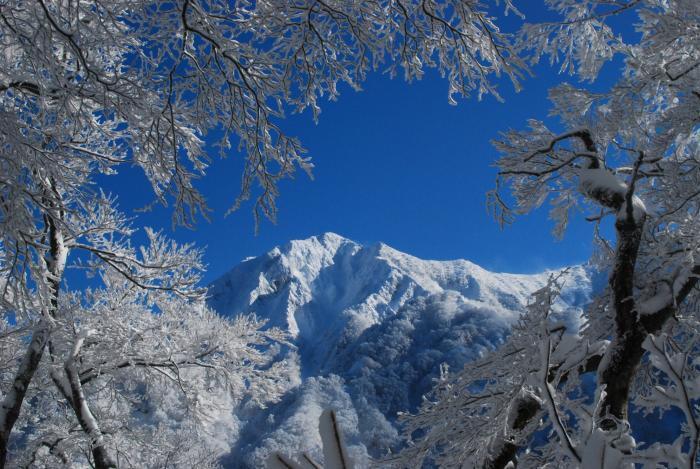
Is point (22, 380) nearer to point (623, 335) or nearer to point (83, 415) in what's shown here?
point (83, 415)

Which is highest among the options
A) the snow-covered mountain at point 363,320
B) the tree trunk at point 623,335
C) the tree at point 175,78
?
the snow-covered mountain at point 363,320

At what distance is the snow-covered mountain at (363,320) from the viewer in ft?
142

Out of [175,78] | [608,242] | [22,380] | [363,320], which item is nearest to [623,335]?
[608,242]

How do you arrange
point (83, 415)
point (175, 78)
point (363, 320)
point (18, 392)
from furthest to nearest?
point (363, 320), point (83, 415), point (18, 392), point (175, 78)

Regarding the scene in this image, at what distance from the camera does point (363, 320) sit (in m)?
77.0

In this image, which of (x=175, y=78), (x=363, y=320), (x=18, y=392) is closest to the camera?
(x=175, y=78)

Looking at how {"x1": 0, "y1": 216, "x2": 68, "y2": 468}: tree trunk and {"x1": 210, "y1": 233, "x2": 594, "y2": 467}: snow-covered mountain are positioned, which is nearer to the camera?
{"x1": 0, "y1": 216, "x2": 68, "y2": 468}: tree trunk

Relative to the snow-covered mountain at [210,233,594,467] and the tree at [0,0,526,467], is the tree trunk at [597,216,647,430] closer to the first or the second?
the tree at [0,0,526,467]

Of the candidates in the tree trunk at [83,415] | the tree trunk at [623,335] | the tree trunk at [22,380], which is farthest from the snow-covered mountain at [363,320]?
the tree trunk at [623,335]

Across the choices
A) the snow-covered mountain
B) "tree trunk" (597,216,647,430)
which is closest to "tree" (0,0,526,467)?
"tree trunk" (597,216,647,430)

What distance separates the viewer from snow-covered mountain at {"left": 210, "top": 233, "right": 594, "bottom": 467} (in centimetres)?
4334

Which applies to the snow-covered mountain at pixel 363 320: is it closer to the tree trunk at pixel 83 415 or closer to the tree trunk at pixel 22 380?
the tree trunk at pixel 83 415

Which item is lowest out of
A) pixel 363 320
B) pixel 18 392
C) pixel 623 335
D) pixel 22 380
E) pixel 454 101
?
pixel 623 335

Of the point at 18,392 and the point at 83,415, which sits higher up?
the point at 18,392
